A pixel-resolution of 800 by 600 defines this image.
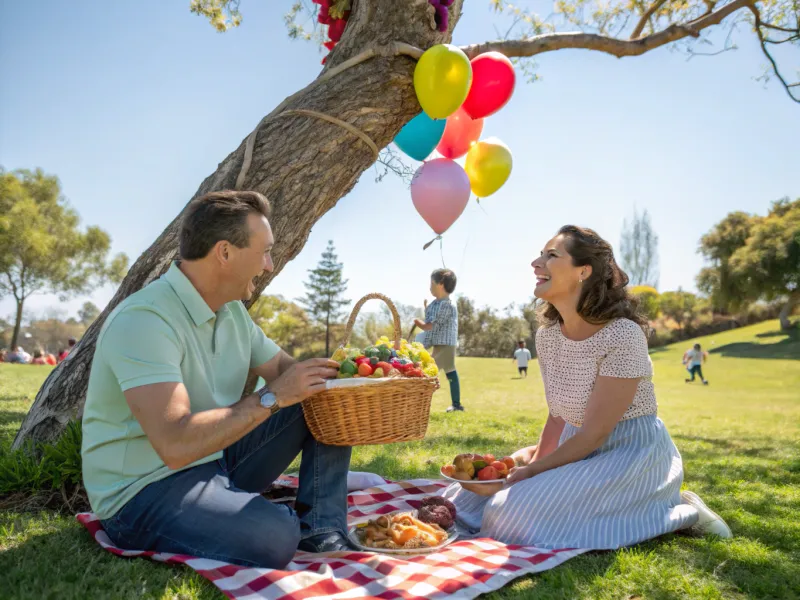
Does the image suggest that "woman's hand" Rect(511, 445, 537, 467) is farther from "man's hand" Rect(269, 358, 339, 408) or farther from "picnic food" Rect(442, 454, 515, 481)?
"man's hand" Rect(269, 358, 339, 408)

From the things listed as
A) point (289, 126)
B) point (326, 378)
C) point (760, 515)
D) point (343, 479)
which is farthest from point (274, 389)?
point (760, 515)

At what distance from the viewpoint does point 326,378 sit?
239cm

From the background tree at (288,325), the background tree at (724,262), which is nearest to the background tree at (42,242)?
the background tree at (288,325)

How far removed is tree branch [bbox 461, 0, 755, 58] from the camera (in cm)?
509

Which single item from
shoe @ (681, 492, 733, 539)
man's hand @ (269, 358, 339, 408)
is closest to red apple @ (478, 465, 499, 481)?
shoe @ (681, 492, 733, 539)

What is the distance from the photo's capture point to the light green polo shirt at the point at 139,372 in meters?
2.11

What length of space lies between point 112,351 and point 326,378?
743 mm

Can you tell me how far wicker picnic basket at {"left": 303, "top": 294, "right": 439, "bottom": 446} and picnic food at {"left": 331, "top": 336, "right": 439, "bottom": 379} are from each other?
0.06 m

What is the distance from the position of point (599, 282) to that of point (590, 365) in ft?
1.33

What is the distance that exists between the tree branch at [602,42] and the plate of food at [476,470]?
10.2 ft

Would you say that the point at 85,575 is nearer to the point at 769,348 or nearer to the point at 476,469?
the point at 476,469

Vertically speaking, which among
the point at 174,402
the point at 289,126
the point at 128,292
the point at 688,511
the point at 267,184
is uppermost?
the point at 289,126

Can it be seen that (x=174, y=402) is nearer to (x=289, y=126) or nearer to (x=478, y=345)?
(x=289, y=126)

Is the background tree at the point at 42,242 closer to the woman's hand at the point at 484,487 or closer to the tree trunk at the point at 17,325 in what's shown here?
the tree trunk at the point at 17,325
